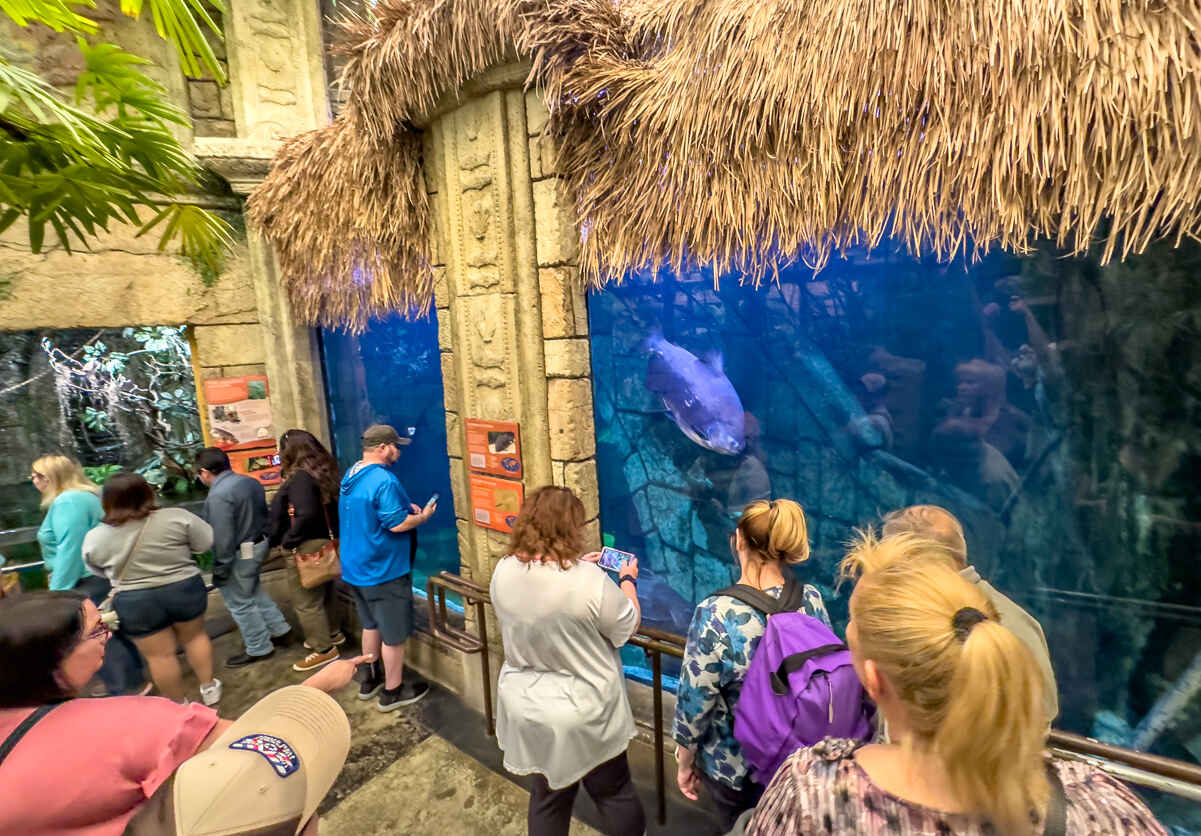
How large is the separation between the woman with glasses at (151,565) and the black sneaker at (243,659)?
807mm

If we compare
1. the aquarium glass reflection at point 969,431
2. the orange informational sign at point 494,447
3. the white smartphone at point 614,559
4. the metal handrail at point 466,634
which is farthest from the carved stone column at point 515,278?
the aquarium glass reflection at point 969,431

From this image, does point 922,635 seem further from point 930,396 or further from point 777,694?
point 930,396

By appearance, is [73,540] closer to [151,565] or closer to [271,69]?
[151,565]

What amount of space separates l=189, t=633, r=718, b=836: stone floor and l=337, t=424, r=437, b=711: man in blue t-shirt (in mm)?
237

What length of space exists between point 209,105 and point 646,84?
476 centimetres

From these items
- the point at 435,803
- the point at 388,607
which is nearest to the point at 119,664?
the point at 388,607

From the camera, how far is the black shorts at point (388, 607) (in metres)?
3.82

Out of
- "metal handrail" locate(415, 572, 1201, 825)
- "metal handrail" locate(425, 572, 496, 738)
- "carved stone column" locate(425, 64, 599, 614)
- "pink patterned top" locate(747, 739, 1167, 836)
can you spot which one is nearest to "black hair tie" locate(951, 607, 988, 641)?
"pink patterned top" locate(747, 739, 1167, 836)

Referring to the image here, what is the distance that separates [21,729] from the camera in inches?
47.8

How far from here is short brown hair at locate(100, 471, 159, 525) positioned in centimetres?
342

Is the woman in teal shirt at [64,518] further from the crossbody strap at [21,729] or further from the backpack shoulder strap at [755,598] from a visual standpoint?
the backpack shoulder strap at [755,598]

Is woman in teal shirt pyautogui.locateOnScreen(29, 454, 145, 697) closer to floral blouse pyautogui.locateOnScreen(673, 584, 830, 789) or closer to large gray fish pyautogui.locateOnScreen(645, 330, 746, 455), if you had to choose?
floral blouse pyautogui.locateOnScreen(673, 584, 830, 789)

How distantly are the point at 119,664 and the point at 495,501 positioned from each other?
2627mm

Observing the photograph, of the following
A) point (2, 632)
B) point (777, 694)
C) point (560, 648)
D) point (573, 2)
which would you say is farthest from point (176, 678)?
point (573, 2)
